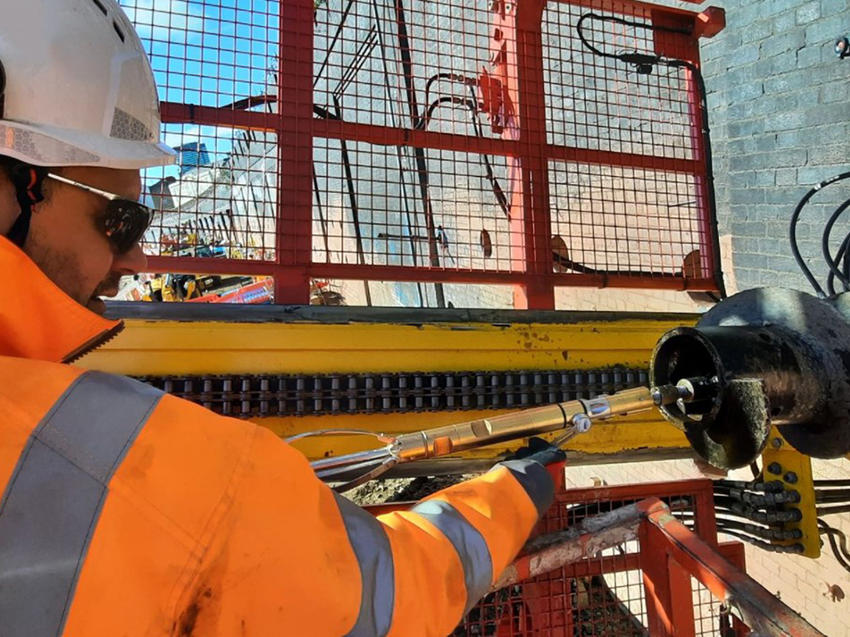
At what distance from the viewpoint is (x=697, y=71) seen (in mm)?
2988

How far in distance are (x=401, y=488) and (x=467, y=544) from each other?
2.98 metres

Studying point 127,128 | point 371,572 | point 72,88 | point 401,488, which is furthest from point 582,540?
point 401,488

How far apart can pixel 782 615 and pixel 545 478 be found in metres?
0.66

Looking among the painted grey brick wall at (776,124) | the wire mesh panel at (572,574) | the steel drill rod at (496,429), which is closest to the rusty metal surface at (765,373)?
the steel drill rod at (496,429)

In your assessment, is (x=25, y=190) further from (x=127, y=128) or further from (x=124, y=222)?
(x=127, y=128)

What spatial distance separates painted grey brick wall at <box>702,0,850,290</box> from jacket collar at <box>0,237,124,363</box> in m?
4.38

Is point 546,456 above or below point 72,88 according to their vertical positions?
below

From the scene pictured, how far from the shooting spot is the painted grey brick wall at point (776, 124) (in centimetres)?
386

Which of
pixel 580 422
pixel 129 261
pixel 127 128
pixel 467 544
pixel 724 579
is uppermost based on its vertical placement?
pixel 127 128

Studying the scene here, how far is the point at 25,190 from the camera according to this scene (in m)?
1.03

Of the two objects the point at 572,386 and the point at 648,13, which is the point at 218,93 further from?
the point at 648,13

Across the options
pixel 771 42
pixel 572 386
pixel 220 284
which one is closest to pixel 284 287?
pixel 572 386

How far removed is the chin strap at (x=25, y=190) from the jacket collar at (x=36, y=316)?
4.0 inches

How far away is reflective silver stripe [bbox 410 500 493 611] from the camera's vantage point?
4.01 ft
